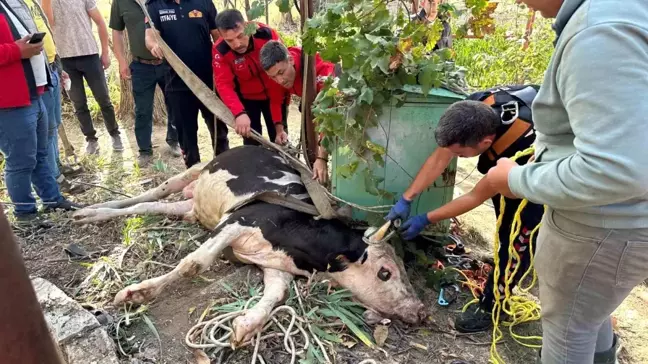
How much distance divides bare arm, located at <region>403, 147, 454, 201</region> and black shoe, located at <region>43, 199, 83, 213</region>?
310 centimetres

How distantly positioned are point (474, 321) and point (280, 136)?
2493 millimetres

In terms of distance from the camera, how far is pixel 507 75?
6.70 meters

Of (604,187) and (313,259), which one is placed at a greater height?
(604,187)

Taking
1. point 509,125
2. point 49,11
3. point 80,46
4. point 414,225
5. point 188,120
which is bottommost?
point 414,225

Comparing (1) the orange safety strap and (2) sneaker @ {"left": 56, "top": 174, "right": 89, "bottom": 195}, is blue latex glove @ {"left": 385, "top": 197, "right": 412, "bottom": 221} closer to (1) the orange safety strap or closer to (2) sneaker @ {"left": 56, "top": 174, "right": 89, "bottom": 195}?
(1) the orange safety strap

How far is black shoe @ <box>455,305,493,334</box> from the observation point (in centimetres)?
304

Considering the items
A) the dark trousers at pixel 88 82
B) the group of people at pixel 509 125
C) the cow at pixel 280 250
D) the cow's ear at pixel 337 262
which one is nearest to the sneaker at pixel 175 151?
the group of people at pixel 509 125

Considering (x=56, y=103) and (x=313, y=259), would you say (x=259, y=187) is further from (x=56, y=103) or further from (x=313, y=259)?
(x=56, y=103)

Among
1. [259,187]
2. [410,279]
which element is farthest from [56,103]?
[410,279]

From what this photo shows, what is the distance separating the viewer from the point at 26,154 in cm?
375

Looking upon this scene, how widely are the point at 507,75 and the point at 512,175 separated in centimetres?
560

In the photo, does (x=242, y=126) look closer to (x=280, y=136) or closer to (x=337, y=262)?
(x=280, y=136)

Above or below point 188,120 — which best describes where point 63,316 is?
below

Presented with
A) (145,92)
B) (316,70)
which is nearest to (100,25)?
(145,92)
